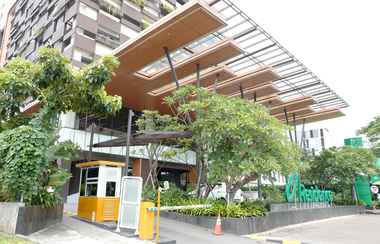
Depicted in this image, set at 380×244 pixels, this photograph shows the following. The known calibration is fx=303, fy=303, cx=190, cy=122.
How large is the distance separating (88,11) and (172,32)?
17857 mm

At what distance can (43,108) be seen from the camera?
1005 centimetres

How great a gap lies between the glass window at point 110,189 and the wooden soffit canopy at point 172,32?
22.9 ft

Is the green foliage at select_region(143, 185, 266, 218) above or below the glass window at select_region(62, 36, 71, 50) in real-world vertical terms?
below

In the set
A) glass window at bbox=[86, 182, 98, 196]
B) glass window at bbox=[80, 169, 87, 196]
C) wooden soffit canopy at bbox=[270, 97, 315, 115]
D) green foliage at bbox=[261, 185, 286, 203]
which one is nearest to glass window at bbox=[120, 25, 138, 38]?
wooden soffit canopy at bbox=[270, 97, 315, 115]

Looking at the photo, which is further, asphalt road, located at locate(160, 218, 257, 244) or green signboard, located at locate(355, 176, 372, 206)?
green signboard, located at locate(355, 176, 372, 206)

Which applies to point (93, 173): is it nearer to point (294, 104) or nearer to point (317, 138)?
point (294, 104)

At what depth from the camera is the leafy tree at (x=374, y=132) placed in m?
27.1

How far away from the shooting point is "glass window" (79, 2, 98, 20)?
2772cm

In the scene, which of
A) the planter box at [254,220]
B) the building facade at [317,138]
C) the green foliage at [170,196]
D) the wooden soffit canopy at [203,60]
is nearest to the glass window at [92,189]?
the planter box at [254,220]

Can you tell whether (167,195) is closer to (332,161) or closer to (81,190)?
(81,190)

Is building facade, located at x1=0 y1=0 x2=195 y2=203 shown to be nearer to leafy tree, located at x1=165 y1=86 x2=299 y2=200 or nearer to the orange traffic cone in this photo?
leafy tree, located at x1=165 y1=86 x2=299 y2=200

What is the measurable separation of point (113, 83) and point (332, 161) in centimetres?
1807

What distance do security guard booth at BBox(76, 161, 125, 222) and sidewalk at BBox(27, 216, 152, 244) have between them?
1039 mm

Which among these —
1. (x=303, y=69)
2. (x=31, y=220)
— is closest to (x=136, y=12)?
(x=303, y=69)
